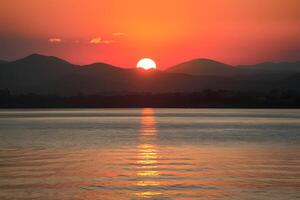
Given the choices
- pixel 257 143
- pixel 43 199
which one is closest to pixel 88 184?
pixel 43 199

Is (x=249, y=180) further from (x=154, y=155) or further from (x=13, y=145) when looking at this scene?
(x=13, y=145)

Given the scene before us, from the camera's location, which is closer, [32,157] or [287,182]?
[287,182]

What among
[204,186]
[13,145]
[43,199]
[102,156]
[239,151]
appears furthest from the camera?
[13,145]

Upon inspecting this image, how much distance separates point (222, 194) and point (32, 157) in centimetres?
1797

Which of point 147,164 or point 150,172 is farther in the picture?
point 147,164

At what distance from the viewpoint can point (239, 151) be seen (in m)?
43.6

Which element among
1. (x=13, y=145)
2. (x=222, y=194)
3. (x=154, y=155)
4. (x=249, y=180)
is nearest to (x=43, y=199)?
(x=222, y=194)

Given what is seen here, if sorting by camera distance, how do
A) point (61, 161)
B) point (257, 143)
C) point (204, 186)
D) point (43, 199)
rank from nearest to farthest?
point (43, 199) → point (204, 186) → point (61, 161) → point (257, 143)

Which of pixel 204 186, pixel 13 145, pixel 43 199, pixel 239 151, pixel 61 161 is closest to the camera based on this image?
pixel 43 199

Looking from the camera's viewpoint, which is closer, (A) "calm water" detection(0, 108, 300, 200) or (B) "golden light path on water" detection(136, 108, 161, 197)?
(A) "calm water" detection(0, 108, 300, 200)

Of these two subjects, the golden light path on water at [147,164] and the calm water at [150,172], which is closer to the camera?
the calm water at [150,172]

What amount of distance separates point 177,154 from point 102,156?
18.2 feet

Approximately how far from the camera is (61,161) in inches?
1421

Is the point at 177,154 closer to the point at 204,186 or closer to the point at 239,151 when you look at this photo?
the point at 239,151
